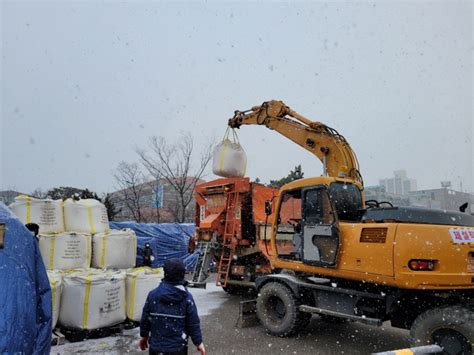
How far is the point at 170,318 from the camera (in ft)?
11.0

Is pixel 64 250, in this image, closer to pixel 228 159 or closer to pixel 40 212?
pixel 40 212

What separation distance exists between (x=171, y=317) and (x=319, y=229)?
3162 mm

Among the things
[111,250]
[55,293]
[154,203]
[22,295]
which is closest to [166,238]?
[111,250]

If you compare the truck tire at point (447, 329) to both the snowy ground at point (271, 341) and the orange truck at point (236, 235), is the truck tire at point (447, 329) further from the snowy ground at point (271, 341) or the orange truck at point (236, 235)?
the orange truck at point (236, 235)

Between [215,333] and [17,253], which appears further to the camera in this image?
[215,333]

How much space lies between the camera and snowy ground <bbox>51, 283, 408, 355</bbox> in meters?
5.62

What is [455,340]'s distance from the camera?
15.0ft

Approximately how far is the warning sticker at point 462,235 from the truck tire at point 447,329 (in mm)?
782

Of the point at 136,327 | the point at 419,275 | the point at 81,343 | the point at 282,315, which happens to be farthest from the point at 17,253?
the point at 282,315

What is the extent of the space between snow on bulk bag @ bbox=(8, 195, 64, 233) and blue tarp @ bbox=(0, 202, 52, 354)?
10.4ft

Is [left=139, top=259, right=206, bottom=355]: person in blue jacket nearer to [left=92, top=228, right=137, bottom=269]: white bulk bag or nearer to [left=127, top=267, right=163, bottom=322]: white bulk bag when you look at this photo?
[left=127, top=267, right=163, bottom=322]: white bulk bag

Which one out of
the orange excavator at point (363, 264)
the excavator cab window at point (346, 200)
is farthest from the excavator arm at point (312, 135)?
the excavator cab window at point (346, 200)

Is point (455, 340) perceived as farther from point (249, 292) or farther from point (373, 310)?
point (249, 292)

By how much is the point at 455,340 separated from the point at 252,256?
5171 mm
